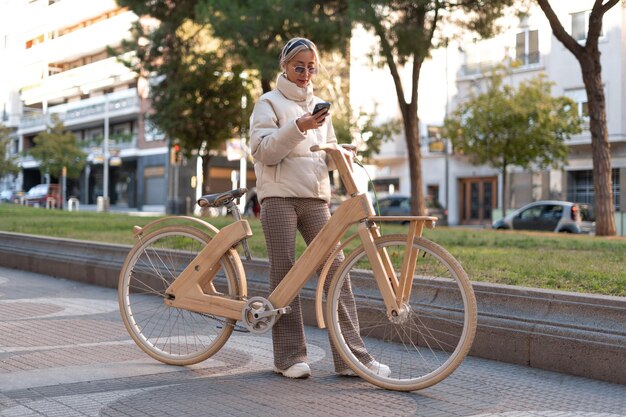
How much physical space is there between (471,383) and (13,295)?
17.9ft

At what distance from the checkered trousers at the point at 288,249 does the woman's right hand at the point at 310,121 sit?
0.53 meters

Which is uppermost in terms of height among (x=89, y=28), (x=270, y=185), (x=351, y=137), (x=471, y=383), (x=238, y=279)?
(x=89, y=28)

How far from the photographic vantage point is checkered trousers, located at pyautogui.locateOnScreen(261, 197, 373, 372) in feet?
16.6

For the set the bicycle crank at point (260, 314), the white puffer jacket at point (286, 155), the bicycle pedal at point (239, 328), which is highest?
the white puffer jacket at point (286, 155)

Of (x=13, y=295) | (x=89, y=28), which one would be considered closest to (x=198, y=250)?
(x=13, y=295)

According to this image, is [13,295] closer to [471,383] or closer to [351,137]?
[471,383]

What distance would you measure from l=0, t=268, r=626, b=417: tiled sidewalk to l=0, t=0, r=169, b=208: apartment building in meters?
50.7

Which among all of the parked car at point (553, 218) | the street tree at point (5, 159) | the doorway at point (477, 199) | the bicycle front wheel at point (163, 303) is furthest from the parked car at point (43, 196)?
the bicycle front wheel at point (163, 303)

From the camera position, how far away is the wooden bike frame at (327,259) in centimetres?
473

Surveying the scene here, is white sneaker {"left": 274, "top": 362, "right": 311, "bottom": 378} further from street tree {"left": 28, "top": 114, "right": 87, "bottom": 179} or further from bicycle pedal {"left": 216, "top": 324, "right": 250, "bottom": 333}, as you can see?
street tree {"left": 28, "top": 114, "right": 87, "bottom": 179}

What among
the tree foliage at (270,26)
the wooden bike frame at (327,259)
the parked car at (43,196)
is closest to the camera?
the wooden bike frame at (327,259)

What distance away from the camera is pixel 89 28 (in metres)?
64.8

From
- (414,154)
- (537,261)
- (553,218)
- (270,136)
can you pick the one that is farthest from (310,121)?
(553,218)

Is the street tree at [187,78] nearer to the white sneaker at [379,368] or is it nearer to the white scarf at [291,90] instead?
the white scarf at [291,90]
